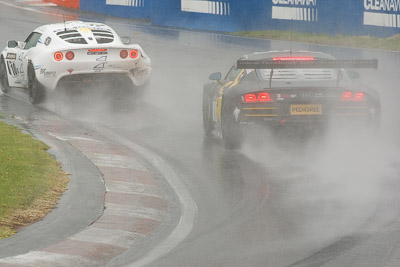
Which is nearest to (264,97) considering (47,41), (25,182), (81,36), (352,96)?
(352,96)

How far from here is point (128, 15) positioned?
34.4m

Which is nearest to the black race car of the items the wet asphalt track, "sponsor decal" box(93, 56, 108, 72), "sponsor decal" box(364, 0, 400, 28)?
the wet asphalt track

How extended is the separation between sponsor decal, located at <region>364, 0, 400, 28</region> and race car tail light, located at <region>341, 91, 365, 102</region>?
14.3 meters

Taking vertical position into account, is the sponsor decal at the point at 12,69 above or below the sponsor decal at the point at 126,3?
below

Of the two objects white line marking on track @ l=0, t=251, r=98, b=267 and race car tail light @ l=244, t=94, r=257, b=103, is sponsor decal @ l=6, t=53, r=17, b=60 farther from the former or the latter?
white line marking on track @ l=0, t=251, r=98, b=267

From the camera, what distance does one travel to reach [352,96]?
1137 centimetres

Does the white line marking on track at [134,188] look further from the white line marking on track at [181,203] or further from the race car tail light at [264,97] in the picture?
the race car tail light at [264,97]

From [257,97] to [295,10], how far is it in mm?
17053

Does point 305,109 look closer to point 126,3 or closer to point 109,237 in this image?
point 109,237

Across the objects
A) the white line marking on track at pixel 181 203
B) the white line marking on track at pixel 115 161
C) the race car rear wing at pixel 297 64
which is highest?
the race car rear wing at pixel 297 64

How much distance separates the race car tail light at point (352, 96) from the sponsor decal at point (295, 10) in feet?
54.0

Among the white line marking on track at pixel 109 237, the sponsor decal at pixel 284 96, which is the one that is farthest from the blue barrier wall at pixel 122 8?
the white line marking on track at pixel 109 237

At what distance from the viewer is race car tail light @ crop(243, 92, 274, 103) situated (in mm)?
11453

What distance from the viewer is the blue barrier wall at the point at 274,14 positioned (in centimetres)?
2594
